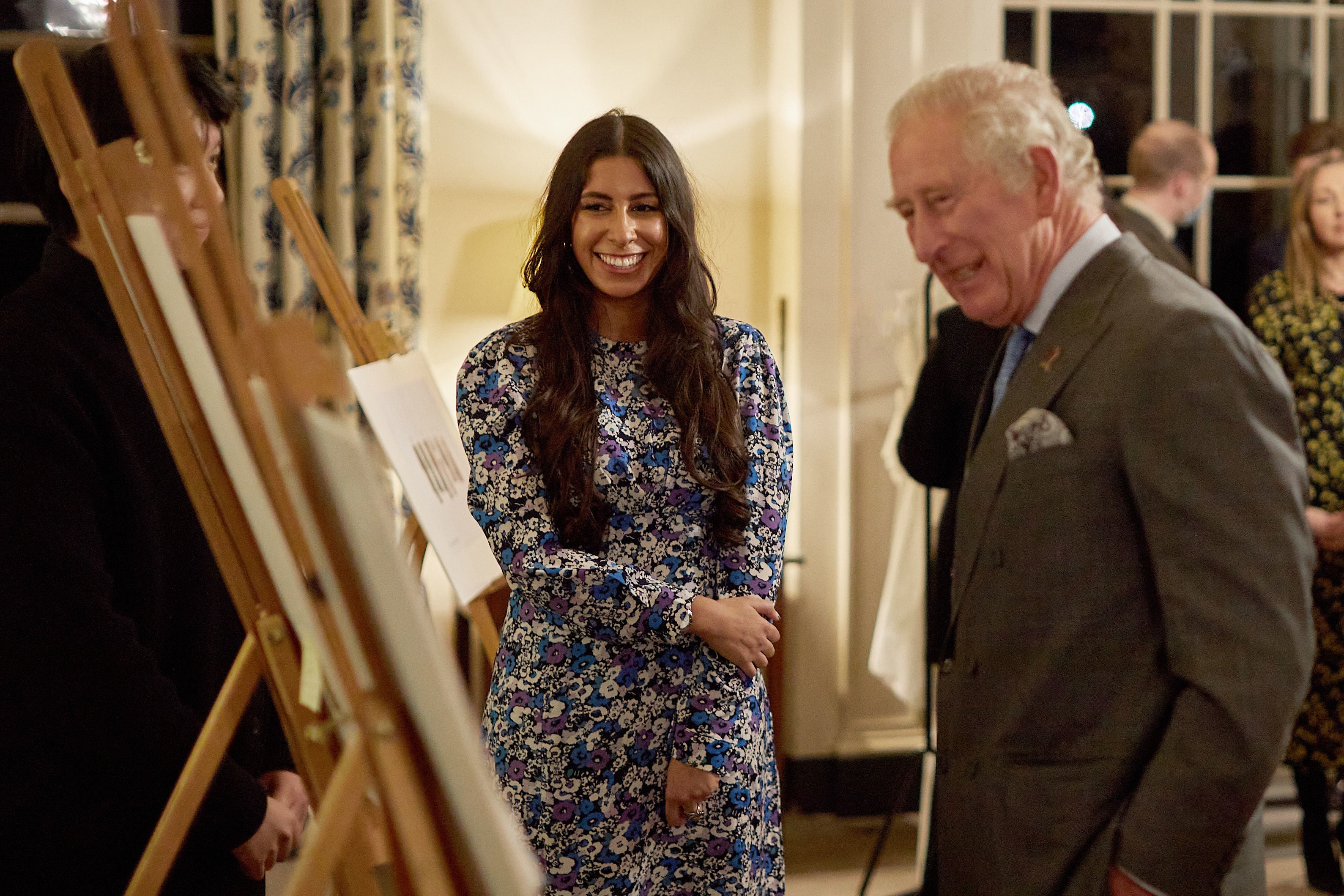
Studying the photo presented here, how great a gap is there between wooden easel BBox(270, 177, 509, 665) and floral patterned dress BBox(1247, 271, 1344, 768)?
221cm

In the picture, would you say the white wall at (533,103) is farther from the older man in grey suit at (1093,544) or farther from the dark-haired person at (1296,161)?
the older man in grey suit at (1093,544)

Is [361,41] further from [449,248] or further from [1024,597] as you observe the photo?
[1024,597]

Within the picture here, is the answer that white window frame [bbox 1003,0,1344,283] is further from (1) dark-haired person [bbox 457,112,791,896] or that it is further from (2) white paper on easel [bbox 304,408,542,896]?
(2) white paper on easel [bbox 304,408,542,896]

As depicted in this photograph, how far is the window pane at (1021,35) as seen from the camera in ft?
11.9

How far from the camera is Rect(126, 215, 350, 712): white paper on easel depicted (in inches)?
29.2

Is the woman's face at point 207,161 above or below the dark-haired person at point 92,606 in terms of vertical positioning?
above

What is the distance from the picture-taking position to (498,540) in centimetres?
164

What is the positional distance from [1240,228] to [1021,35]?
39.7 inches

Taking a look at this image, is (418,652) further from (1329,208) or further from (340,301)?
(1329,208)

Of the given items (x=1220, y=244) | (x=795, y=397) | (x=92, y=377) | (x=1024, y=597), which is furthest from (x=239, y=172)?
(x=1220, y=244)

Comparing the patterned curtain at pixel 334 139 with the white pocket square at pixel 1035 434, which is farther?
the patterned curtain at pixel 334 139

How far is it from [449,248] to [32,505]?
2.25 metres

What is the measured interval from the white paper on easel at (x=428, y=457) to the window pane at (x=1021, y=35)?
2534 mm

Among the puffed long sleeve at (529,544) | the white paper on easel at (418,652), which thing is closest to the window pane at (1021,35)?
the puffed long sleeve at (529,544)
